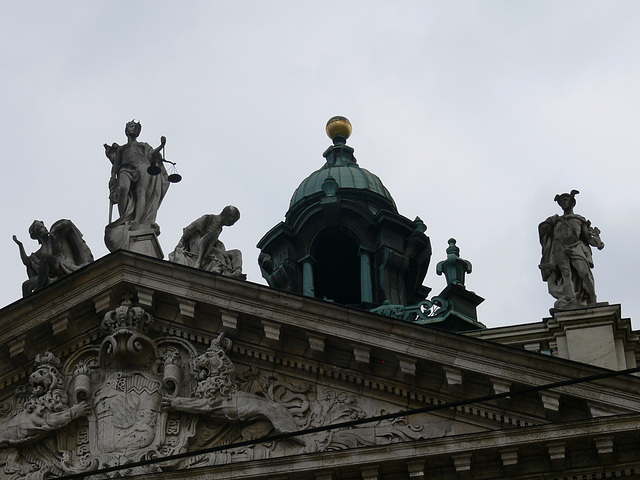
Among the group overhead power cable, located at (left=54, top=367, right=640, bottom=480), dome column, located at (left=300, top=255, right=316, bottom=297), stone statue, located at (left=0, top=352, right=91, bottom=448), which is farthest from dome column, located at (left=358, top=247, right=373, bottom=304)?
overhead power cable, located at (left=54, top=367, right=640, bottom=480)

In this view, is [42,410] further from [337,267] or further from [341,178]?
[341,178]

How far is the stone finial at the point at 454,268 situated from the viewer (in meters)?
32.0

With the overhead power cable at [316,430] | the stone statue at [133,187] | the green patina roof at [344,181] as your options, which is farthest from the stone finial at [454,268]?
the overhead power cable at [316,430]

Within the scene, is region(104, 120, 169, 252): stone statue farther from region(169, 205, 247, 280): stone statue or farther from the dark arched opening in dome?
the dark arched opening in dome

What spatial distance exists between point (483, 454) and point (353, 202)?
13212 millimetres

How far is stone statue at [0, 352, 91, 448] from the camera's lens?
914 inches

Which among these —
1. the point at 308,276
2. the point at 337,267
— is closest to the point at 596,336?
the point at 308,276

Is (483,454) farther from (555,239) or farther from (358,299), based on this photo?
(358,299)

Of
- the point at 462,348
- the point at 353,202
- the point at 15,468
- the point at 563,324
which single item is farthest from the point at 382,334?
the point at 353,202

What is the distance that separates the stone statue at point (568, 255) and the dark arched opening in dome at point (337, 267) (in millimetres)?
9299

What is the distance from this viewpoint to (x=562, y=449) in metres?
21.1

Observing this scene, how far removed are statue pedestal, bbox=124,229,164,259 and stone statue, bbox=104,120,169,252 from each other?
8 centimetres

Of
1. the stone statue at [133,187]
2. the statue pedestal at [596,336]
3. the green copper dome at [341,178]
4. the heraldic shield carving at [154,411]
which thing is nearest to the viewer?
the heraldic shield carving at [154,411]

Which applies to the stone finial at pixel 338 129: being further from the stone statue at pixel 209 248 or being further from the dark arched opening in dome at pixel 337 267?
the stone statue at pixel 209 248
